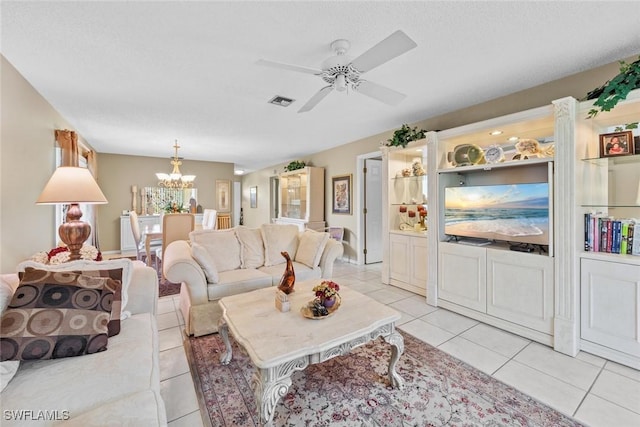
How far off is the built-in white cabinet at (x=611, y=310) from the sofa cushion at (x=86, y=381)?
3.07 meters

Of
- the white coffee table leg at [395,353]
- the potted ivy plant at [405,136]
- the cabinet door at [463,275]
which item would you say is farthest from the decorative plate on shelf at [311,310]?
the potted ivy plant at [405,136]

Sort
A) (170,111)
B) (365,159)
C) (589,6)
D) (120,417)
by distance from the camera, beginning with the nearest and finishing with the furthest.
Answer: (120,417) < (589,6) < (170,111) < (365,159)

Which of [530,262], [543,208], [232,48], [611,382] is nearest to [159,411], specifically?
[232,48]

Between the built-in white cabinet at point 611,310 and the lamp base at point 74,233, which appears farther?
the lamp base at point 74,233

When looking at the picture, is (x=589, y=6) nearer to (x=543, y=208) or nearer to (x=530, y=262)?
(x=543, y=208)

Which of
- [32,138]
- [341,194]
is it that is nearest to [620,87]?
[341,194]

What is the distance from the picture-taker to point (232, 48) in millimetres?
2062

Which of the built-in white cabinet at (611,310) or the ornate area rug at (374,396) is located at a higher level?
the built-in white cabinet at (611,310)

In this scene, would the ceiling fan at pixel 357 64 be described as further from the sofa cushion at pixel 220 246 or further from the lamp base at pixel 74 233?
the lamp base at pixel 74 233

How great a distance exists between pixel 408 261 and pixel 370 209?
1.76 m

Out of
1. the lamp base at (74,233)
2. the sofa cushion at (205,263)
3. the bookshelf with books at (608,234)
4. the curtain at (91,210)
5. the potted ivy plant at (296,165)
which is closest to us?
the bookshelf with books at (608,234)

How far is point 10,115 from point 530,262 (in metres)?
4.80

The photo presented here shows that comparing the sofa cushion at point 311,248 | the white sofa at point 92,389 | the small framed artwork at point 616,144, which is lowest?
the white sofa at point 92,389

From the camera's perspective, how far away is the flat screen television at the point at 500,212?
99.1 inches
